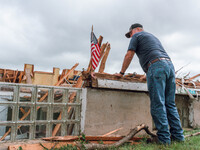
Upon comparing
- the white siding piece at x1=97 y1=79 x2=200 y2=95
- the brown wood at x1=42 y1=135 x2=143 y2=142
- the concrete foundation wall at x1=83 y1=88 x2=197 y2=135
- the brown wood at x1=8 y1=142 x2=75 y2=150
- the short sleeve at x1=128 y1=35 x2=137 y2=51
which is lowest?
the brown wood at x1=8 y1=142 x2=75 y2=150

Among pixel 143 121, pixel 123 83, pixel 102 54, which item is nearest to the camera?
pixel 123 83

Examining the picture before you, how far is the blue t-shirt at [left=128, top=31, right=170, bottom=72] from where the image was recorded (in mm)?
3201

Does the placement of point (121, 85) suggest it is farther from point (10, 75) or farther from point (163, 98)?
point (10, 75)

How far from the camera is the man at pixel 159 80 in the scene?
2959 millimetres

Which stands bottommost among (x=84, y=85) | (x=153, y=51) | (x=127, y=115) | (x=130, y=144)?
(x=130, y=144)

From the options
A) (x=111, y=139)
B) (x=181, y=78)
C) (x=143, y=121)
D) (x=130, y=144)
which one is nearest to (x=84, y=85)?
(x=111, y=139)

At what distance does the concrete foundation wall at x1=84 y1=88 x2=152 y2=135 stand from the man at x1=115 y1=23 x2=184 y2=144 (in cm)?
50

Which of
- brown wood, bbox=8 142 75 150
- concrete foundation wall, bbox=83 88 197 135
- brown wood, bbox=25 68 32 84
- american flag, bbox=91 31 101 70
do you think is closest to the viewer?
brown wood, bbox=8 142 75 150

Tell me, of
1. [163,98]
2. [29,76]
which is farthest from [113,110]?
[29,76]

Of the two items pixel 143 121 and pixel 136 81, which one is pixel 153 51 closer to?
pixel 136 81

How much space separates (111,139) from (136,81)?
4.21ft

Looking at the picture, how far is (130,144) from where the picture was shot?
10.0 feet

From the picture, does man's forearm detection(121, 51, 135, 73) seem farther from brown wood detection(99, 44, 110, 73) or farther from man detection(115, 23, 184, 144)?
brown wood detection(99, 44, 110, 73)

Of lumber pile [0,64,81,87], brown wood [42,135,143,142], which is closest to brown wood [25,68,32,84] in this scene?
lumber pile [0,64,81,87]
